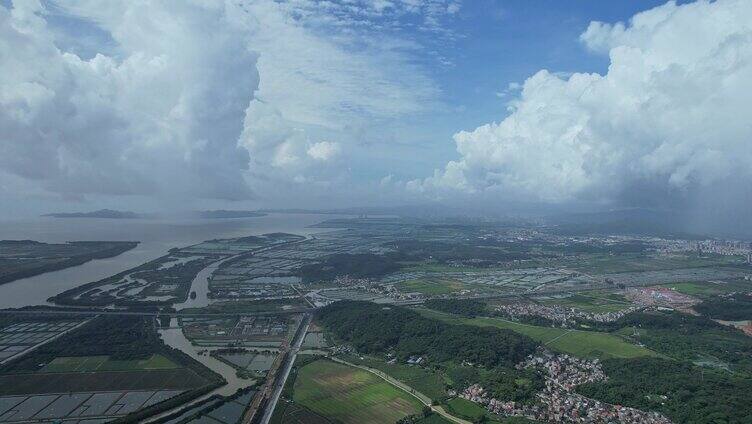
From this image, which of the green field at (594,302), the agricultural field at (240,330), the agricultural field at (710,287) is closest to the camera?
the agricultural field at (240,330)

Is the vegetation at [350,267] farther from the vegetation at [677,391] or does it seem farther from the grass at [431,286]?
the vegetation at [677,391]

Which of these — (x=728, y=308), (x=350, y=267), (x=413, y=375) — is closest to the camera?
(x=413, y=375)

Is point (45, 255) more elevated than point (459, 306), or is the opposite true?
point (45, 255)

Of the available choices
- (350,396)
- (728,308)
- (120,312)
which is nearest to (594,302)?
(728,308)

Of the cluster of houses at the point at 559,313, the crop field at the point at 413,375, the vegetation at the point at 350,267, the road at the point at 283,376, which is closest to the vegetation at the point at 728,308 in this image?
the cluster of houses at the point at 559,313

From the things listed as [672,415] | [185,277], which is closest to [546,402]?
[672,415]

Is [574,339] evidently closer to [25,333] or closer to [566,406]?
[566,406]
